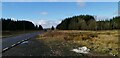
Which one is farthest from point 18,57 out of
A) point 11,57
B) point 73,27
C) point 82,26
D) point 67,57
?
point 73,27

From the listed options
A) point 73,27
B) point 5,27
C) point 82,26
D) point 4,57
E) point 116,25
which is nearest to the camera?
point 4,57

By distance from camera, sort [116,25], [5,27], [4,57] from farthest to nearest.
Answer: [116,25] < [5,27] < [4,57]

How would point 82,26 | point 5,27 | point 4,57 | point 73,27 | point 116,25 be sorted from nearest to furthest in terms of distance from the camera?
point 4,57 < point 5,27 < point 116,25 < point 82,26 < point 73,27

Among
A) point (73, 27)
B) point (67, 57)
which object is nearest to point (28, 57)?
point (67, 57)

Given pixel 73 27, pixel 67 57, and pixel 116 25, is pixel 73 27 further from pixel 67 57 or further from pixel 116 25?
pixel 67 57

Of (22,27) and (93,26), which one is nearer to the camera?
(93,26)

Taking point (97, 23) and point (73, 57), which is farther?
point (97, 23)

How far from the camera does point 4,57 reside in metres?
15.0

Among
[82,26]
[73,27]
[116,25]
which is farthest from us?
[73,27]

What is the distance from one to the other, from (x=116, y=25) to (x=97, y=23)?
12151mm

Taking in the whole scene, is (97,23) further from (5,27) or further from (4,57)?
(4,57)

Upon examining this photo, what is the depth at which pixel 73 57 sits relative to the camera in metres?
15.3

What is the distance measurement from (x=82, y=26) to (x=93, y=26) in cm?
1835

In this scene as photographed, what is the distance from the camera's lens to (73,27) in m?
197
